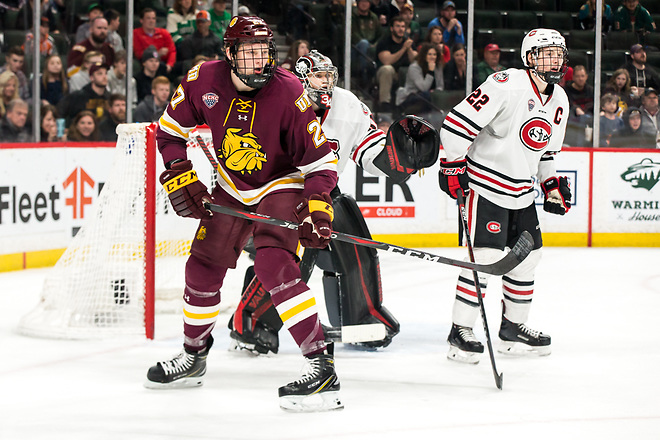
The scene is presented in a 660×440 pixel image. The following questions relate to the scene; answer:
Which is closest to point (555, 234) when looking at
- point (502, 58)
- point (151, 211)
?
point (502, 58)

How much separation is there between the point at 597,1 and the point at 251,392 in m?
5.21

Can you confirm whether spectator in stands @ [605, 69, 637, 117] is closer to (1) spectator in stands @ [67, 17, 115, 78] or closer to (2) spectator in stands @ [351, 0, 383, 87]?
(2) spectator in stands @ [351, 0, 383, 87]

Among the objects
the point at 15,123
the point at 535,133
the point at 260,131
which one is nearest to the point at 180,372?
the point at 260,131

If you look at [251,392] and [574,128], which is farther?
[574,128]

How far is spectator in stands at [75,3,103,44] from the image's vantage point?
6688 mm

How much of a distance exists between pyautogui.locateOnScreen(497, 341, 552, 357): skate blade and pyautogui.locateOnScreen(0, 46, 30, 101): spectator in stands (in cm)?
366

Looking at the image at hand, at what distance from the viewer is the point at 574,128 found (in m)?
7.18

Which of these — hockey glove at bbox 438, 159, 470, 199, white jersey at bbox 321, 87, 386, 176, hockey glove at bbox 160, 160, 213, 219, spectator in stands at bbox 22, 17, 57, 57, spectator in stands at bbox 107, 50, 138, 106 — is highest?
spectator in stands at bbox 22, 17, 57, 57

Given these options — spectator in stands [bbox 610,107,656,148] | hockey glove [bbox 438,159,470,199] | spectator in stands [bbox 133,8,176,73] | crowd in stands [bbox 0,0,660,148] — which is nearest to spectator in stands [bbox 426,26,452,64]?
crowd in stands [bbox 0,0,660,148]

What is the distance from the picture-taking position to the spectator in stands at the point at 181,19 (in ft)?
23.5

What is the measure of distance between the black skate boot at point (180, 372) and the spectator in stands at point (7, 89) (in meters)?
3.29

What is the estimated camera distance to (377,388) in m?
3.08

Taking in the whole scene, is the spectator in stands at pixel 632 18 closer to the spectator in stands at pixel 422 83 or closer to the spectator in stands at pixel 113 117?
the spectator in stands at pixel 422 83

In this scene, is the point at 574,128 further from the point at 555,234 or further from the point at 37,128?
the point at 37,128
